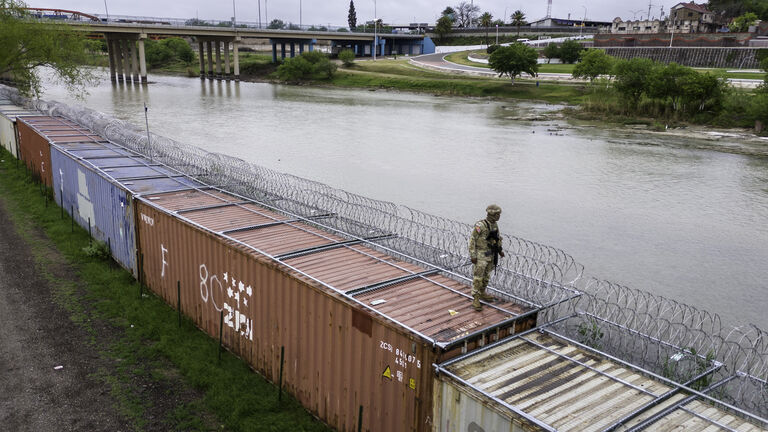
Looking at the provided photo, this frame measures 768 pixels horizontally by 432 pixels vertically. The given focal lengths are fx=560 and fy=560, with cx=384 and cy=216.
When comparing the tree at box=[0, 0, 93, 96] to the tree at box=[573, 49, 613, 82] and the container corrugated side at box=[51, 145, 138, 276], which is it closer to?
the container corrugated side at box=[51, 145, 138, 276]

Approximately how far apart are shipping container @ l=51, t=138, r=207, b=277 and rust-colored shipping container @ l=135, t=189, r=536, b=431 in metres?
1.73

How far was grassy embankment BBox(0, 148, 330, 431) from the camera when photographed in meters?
11.0

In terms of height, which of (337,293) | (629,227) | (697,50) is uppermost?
(697,50)

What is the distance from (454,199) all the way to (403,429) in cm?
2039

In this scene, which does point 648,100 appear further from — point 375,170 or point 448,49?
point 448,49

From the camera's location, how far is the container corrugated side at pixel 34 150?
26.2 m

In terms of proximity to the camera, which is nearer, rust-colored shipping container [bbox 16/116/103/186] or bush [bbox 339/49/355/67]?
rust-colored shipping container [bbox 16/116/103/186]

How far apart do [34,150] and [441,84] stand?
7523cm

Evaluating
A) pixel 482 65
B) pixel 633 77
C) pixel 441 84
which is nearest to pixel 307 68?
pixel 441 84

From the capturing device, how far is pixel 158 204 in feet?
51.9

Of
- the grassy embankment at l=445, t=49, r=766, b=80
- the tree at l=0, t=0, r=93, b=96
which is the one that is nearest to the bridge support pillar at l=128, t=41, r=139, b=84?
the tree at l=0, t=0, r=93, b=96

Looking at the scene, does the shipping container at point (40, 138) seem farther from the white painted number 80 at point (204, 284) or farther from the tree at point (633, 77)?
the tree at point (633, 77)

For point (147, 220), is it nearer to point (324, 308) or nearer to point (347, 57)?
→ point (324, 308)

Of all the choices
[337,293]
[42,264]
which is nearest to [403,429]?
[337,293]
